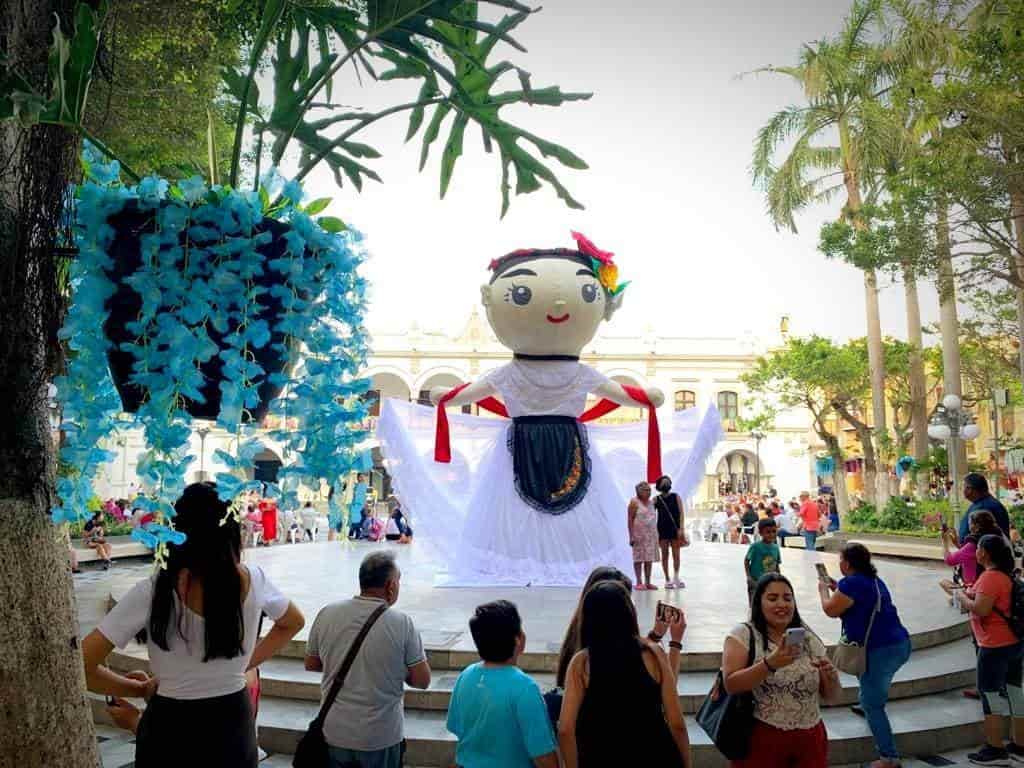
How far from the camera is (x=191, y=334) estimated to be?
6.00 ft

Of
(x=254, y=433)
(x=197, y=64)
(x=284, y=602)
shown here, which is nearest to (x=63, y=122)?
(x=254, y=433)

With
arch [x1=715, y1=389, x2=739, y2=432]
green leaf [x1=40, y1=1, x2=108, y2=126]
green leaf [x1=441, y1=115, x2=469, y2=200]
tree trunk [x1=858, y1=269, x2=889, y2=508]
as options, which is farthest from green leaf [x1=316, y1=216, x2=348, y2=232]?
arch [x1=715, y1=389, x2=739, y2=432]

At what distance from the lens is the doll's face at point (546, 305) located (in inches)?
338

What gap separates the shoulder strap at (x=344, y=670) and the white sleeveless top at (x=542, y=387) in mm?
5845

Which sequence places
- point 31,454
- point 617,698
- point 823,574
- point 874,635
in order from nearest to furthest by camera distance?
1. point 31,454
2. point 617,698
3. point 823,574
4. point 874,635

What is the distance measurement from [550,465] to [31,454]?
22.1 feet

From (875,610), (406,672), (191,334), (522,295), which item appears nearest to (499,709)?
(406,672)

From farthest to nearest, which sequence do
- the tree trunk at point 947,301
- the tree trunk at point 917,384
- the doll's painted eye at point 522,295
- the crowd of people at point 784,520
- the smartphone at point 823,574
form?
the tree trunk at point 917,384
the crowd of people at point 784,520
the tree trunk at point 947,301
the doll's painted eye at point 522,295
the smartphone at point 823,574

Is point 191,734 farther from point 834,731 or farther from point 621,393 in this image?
point 621,393

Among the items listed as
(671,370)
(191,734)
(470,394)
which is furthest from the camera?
(671,370)

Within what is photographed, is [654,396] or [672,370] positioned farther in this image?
[672,370]

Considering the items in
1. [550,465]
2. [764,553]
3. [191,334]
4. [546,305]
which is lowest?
[764,553]

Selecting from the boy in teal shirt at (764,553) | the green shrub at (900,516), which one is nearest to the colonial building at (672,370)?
the green shrub at (900,516)

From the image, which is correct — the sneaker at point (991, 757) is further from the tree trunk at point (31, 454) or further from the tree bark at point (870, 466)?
the tree bark at point (870, 466)
